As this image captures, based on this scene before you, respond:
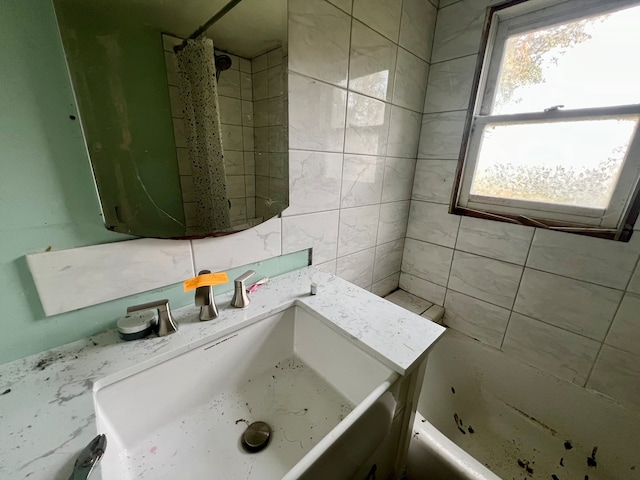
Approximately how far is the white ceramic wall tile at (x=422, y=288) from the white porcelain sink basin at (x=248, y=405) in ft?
3.05

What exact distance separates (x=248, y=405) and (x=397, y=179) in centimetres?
113

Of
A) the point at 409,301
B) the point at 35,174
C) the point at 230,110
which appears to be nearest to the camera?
the point at 35,174

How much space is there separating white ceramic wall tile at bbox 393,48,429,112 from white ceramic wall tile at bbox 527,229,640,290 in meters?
0.80

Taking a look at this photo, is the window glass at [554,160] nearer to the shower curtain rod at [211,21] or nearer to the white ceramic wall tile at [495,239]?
the white ceramic wall tile at [495,239]

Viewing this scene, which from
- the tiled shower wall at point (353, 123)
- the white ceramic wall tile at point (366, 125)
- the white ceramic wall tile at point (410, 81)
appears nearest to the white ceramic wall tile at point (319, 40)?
the tiled shower wall at point (353, 123)

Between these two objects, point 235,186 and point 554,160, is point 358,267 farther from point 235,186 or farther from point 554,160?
point 554,160

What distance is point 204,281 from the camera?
2.04 ft

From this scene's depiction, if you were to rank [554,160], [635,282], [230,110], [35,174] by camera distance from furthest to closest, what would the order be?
[554,160]
[635,282]
[230,110]
[35,174]

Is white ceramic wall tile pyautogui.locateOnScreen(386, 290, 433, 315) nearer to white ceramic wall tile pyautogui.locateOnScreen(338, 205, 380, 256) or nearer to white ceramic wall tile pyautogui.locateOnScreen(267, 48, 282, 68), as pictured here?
white ceramic wall tile pyautogui.locateOnScreen(338, 205, 380, 256)

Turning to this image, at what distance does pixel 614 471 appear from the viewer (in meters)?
0.99

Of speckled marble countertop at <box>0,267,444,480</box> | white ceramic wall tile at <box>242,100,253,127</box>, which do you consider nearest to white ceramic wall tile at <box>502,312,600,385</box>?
speckled marble countertop at <box>0,267,444,480</box>

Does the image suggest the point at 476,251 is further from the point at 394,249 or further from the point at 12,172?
the point at 12,172

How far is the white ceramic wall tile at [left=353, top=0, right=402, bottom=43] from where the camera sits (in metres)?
0.88

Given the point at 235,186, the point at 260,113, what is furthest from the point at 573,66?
the point at 235,186
